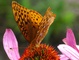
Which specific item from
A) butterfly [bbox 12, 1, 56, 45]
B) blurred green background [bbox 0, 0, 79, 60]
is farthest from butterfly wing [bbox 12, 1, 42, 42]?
blurred green background [bbox 0, 0, 79, 60]

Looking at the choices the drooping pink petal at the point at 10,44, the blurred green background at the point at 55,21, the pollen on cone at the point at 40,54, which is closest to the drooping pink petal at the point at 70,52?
the pollen on cone at the point at 40,54

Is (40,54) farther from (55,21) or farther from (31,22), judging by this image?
(55,21)

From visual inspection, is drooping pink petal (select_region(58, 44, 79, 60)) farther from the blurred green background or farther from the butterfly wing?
the blurred green background

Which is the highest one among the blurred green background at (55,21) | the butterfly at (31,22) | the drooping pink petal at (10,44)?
the butterfly at (31,22)

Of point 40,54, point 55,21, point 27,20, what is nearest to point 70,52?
point 40,54

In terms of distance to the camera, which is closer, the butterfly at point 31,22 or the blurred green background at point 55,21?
the butterfly at point 31,22

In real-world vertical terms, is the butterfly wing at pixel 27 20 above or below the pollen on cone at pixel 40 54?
above

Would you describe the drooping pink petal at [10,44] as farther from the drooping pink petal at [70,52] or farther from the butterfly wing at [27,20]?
the drooping pink petal at [70,52]
